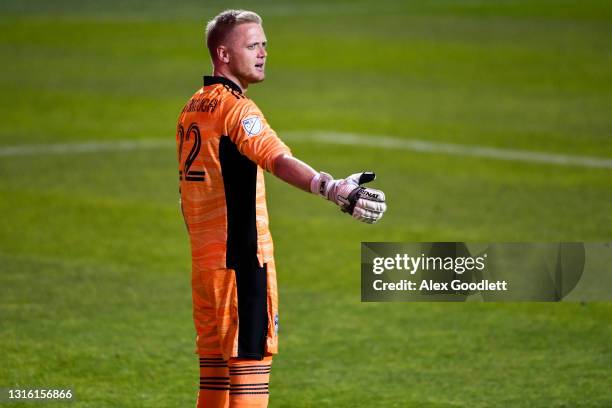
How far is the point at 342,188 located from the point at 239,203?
21.1 inches

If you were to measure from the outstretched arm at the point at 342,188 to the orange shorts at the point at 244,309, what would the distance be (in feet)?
1.65

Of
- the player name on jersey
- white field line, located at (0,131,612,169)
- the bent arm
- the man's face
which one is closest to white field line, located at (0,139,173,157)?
white field line, located at (0,131,612,169)

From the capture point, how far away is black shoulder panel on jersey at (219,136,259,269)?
205 inches

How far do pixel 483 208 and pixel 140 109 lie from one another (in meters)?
6.98

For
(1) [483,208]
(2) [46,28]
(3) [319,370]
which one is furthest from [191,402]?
(2) [46,28]

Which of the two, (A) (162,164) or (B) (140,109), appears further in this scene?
(B) (140,109)

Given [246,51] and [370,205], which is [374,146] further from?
Answer: [370,205]

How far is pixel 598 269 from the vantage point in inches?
359

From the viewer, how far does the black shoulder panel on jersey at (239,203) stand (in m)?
5.20

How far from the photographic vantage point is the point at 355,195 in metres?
4.90

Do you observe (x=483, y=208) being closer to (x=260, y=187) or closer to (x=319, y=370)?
(x=319, y=370)

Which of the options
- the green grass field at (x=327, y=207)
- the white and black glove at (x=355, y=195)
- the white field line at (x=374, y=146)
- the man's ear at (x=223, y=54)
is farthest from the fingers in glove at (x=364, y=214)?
the white field line at (x=374, y=146)

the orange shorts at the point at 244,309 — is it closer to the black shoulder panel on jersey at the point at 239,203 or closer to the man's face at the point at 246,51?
the black shoulder panel on jersey at the point at 239,203

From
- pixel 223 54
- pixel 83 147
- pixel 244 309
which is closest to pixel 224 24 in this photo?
pixel 223 54
